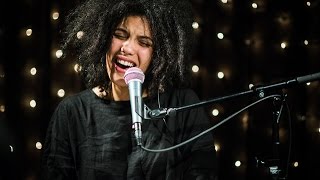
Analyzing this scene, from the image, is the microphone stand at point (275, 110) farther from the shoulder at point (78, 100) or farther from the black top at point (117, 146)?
the shoulder at point (78, 100)

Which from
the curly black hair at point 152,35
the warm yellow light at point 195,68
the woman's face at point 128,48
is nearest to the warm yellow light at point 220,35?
the warm yellow light at point 195,68

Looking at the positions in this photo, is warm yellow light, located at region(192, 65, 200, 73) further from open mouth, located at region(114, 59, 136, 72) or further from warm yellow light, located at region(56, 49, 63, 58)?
warm yellow light, located at region(56, 49, 63, 58)

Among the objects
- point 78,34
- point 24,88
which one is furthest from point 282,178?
point 24,88

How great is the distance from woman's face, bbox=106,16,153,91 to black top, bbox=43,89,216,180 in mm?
189

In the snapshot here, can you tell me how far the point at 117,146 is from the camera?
2.16m

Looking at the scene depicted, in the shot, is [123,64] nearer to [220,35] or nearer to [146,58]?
[146,58]

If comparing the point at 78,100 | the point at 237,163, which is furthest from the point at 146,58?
the point at 237,163

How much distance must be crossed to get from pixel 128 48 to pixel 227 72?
936mm

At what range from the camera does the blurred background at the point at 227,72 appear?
8.29ft

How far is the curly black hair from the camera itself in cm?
225

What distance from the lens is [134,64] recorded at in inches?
84.2

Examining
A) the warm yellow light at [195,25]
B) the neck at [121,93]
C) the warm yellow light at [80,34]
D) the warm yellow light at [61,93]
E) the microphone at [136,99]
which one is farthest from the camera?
the warm yellow light at [195,25]

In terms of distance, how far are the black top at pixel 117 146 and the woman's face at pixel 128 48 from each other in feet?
0.62

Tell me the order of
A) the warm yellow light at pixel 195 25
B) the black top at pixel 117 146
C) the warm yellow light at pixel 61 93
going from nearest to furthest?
1. the black top at pixel 117 146
2. the warm yellow light at pixel 61 93
3. the warm yellow light at pixel 195 25
